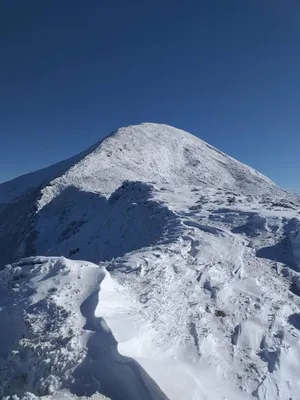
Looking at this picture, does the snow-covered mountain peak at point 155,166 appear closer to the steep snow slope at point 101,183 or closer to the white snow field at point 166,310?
the steep snow slope at point 101,183

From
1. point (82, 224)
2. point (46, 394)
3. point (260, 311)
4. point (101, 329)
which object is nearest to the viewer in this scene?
point (46, 394)

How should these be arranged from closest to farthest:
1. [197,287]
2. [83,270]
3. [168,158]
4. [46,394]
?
[46,394], [83,270], [197,287], [168,158]

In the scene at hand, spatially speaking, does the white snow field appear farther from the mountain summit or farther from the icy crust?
the mountain summit

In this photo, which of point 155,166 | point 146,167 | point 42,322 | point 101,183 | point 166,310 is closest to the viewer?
point 42,322

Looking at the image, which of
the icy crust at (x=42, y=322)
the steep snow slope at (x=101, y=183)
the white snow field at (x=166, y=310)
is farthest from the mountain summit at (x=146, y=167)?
the icy crust at (x=42, y=322)

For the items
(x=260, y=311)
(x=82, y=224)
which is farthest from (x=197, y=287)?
(x=82, y=224)

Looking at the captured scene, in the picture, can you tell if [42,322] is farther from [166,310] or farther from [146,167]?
[146,167]

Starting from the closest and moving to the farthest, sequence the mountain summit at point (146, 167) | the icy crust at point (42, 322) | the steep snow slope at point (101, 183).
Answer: the icy crust at point (42, 322) < the steep snow slope at point (101, 183) < the mountain summit at point (146, 167)

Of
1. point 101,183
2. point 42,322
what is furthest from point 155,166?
point 42,322

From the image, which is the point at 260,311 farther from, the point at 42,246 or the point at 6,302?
the point at 42,246
